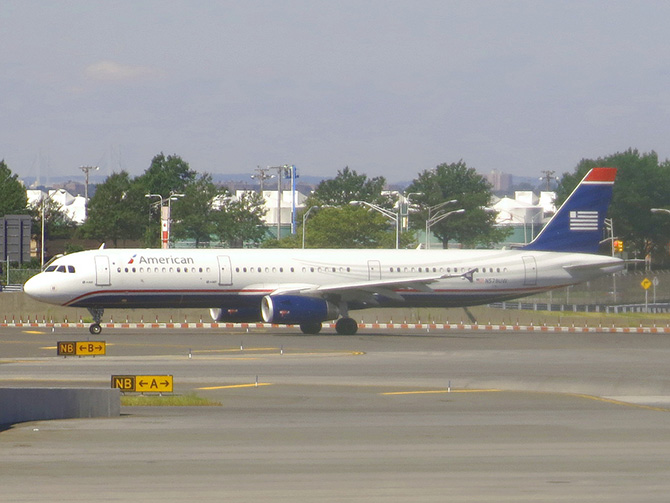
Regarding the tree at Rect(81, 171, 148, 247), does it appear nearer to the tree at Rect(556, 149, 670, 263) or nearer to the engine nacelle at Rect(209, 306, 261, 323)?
the tree at Rect(556, 149, 670, 263)

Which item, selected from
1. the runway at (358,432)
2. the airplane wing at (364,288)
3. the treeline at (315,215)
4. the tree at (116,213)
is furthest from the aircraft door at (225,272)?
the tree at (116,213)

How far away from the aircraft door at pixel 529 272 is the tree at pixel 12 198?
206 ft

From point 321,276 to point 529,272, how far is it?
915 cm

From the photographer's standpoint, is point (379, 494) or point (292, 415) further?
point (292, 415)

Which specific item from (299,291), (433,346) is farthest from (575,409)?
(299,291)

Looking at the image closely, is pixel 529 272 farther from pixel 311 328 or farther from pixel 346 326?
pixel 311 328

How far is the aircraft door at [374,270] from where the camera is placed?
49938 millimetres

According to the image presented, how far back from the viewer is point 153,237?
11206 cm

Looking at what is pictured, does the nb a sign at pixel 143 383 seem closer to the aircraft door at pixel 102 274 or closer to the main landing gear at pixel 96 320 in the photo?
the aircraft door at pixel 102 274

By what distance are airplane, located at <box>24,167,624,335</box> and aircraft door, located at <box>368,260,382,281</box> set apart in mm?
41

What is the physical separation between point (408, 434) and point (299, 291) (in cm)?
2933

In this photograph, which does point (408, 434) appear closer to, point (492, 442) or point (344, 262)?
point (492, 442)

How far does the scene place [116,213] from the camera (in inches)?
4432

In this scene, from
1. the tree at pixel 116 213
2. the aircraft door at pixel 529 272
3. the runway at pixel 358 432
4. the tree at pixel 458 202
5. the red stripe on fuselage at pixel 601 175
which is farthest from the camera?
the tree at pixel 458 202
